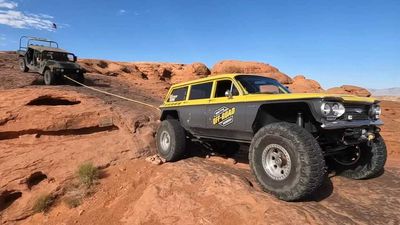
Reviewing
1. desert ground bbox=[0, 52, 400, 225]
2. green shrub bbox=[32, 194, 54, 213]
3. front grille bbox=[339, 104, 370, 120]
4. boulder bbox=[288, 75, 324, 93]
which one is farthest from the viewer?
boulder bbox=[288, 75, 324, 93]

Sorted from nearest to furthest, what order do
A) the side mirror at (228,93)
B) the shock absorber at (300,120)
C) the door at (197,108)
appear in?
the shock absorber at (300,120)
the side mirror at (228,93)
the door at (197,108)

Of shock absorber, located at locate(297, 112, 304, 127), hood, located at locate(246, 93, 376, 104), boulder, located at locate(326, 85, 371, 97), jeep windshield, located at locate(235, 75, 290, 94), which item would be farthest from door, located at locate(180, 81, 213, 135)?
boulder, located at locate(326, 85, 371, 97)

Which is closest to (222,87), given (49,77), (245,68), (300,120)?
(300,120)

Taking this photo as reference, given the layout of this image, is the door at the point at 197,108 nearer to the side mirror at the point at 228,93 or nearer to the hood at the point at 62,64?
the side mirror at the point at 228,93

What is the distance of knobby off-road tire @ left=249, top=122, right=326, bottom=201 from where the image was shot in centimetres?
505

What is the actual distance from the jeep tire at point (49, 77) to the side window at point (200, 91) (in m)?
8.80

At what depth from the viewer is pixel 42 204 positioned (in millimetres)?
7871

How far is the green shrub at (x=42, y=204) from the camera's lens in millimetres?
7867

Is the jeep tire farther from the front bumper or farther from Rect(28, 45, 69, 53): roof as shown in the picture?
the front bumper

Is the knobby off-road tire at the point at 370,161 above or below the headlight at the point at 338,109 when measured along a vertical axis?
below

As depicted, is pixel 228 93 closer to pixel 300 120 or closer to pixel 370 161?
pixel 300 120

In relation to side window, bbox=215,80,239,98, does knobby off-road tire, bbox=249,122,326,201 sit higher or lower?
lower

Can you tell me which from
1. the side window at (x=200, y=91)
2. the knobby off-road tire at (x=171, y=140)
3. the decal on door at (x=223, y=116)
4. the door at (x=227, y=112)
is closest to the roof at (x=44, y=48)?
the knobby off-road tire at (x=171, y=140)

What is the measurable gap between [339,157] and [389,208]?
168cm
